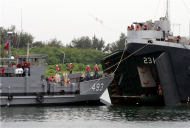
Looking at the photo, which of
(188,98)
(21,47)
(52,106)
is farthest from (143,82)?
(21,47)

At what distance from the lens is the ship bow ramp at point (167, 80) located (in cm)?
2728

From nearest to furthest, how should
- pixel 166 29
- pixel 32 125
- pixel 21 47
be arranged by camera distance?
pixel 32 125 < pixel 166 29 < pixel 21 47

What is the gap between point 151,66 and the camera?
29234mm

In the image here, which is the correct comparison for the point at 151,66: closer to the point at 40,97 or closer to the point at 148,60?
the point at 148,60

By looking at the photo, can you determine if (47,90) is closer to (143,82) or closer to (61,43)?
(143,82)

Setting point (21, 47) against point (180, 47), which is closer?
point (180, 47)

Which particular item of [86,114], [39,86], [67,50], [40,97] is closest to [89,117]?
[86,114]

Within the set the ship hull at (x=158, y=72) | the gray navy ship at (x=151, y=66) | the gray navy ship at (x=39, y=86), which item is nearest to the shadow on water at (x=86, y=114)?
the gray navy ship at (x=39, y=86)

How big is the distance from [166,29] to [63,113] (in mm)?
12125

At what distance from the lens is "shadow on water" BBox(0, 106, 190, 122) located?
72.2 feet

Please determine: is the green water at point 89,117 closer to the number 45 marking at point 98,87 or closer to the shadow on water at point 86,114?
the shadow on water at point 86,114

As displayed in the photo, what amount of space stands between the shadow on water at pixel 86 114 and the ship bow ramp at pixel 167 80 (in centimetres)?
115

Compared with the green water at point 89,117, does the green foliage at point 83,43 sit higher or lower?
higher

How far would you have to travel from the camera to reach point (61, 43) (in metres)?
80.9
